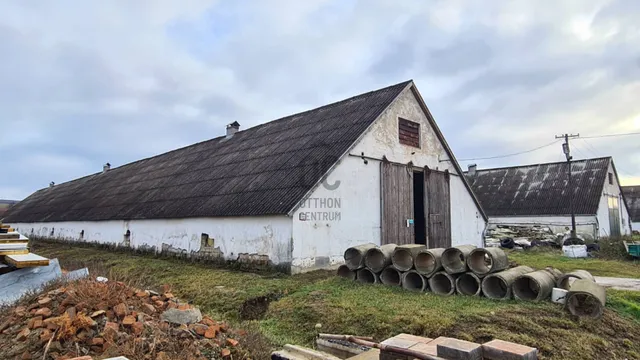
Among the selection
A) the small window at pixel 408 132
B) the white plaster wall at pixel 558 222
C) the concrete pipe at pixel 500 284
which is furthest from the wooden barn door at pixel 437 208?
the white plaster wall at pixel 558 222

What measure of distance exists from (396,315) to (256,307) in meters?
2.61

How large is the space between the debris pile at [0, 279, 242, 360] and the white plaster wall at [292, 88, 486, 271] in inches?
194

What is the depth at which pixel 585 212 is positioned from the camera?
73.5 feet

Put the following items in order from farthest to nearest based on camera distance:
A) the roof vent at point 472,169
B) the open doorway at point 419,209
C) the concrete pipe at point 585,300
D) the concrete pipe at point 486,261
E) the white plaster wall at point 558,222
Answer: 1. the roof vent at point 472,169
2. the white plaster wall at point 558,222
3. the open doorway at point 419,209
4. the concrete pipe at point 486,261
5. the concrete pipe at point 585,300

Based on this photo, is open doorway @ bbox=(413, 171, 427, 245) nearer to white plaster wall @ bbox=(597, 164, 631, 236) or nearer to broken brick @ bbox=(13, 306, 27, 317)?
broken brick @ bbox=(13, 306, 27, 317)

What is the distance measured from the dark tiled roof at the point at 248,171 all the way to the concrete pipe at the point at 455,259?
11.7 ft

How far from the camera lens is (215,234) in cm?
1137

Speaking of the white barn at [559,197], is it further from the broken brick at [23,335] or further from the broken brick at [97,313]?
the broken brick at [23,335]

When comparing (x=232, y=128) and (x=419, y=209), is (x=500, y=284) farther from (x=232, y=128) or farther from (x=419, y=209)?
(x=232, y=128)

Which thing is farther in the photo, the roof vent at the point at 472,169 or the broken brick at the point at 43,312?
the roof vent at the point at 472,169

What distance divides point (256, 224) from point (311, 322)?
4503 mm

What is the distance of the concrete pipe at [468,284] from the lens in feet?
22.8

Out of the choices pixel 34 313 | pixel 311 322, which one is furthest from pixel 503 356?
pixel 34 313

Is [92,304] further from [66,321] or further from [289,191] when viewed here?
[289,191]
